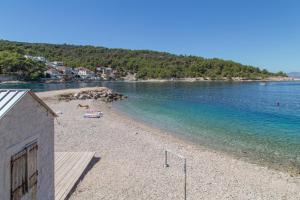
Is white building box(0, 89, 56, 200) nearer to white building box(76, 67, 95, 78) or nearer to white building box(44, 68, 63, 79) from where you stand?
white building box(44, 68, 63, 79)

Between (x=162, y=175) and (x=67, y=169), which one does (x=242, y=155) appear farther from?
A: (x=67, y=169)

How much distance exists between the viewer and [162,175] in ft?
45.1

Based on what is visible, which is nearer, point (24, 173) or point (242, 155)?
point (24, 173)

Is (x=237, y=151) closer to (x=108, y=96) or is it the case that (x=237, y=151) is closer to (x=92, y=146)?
(x=92, y=146)

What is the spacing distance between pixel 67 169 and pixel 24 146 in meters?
6.70

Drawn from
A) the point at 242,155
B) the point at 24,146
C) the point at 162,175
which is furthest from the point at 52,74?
the point at 24,146

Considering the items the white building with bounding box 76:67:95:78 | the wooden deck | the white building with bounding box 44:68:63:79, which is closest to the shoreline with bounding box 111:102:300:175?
the wooden deck

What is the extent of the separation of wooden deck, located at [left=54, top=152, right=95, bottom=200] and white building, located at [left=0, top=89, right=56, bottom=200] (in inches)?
94.0

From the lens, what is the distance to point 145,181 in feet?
42.3

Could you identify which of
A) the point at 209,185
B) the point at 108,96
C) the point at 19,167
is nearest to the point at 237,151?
the point at 209,185

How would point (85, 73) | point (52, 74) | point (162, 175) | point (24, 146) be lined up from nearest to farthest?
1. point (24, 146)
2. point (162, 175)
3. point (52, 74)
4. point (85, 73)

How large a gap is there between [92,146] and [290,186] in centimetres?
1179

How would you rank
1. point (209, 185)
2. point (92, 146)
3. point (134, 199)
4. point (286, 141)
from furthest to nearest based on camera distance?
point (286, 141) → point (92, 146) → point (209, 185) → point (134, 199)

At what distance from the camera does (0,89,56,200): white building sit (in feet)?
20.3
